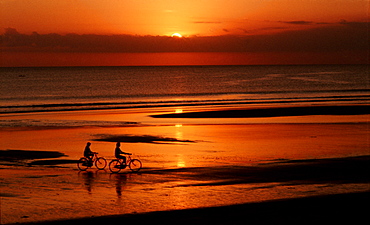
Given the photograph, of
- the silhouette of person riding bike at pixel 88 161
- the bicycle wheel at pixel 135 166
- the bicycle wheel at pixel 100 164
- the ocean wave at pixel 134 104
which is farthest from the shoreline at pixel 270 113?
the silhouette of person riding bike at pixel 88 161

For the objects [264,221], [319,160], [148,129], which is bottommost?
[264,221]

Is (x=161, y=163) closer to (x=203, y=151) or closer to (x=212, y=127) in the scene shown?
(x=203, y=151)

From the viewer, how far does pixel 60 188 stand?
1989cm

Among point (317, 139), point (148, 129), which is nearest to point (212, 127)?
point (148, 129)

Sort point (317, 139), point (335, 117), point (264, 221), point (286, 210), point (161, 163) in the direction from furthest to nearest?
point (335, 117) → point (317, 139) → point (161, 163) → point (286, 210) → point (264, 221)

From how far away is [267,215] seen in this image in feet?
51.1

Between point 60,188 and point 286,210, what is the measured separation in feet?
29.4

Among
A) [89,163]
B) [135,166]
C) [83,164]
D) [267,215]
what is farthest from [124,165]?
[267,215]

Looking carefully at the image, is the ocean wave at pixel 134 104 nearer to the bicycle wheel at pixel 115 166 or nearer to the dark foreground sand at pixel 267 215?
the bicycle wheel at pixel 115 166

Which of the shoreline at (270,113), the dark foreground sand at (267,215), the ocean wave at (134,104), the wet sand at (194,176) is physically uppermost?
the ocean wave at (134,104)

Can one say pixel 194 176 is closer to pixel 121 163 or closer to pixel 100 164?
pixel 121 163

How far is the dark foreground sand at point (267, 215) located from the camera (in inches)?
587

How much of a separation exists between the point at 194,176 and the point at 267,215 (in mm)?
6799

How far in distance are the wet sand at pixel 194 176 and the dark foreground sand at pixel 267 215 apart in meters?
0.03
